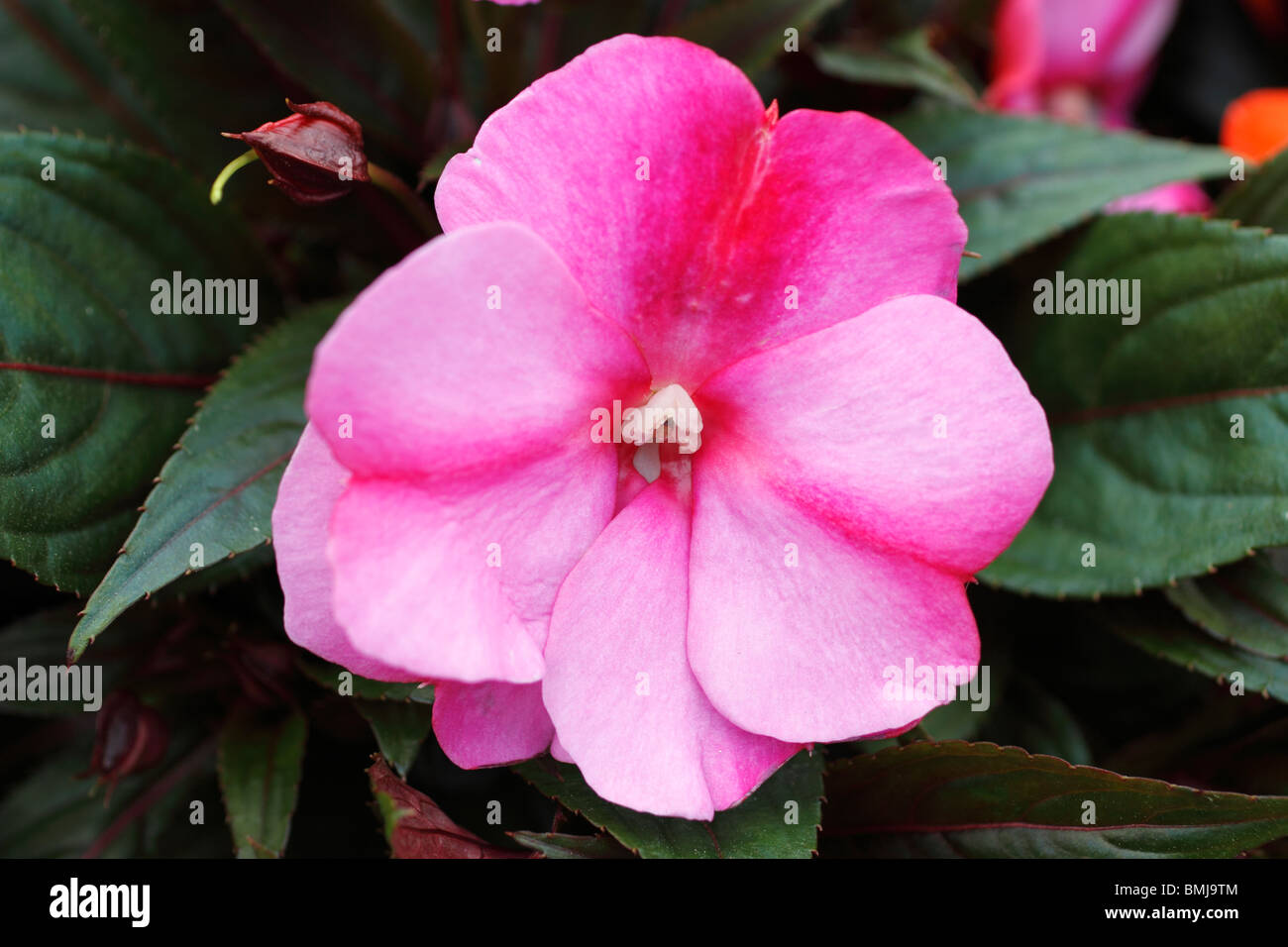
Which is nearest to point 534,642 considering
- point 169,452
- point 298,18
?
point 169,452

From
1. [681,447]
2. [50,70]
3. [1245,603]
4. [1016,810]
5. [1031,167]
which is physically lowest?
[1016,810]

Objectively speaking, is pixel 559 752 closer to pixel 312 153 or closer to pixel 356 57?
pixel 312 153

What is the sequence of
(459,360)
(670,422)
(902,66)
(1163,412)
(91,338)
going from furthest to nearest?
(902,66) → (1163,412) → (91,338) → (670,422) → (459,360)

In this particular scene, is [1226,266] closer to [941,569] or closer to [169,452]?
[941,569]

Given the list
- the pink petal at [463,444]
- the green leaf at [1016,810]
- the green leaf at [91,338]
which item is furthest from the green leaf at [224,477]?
the green leaf at [1016,810]

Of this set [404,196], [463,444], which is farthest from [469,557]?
[404,196]

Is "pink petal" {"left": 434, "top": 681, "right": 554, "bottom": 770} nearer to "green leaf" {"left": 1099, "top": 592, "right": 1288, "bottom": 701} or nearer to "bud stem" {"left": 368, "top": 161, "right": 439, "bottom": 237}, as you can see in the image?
"bud stem" {"left": 368, "top": 161, "right": 439, "bottom": 237}

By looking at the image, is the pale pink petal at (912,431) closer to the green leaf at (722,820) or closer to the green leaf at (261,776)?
the green leaf at (722,820)
